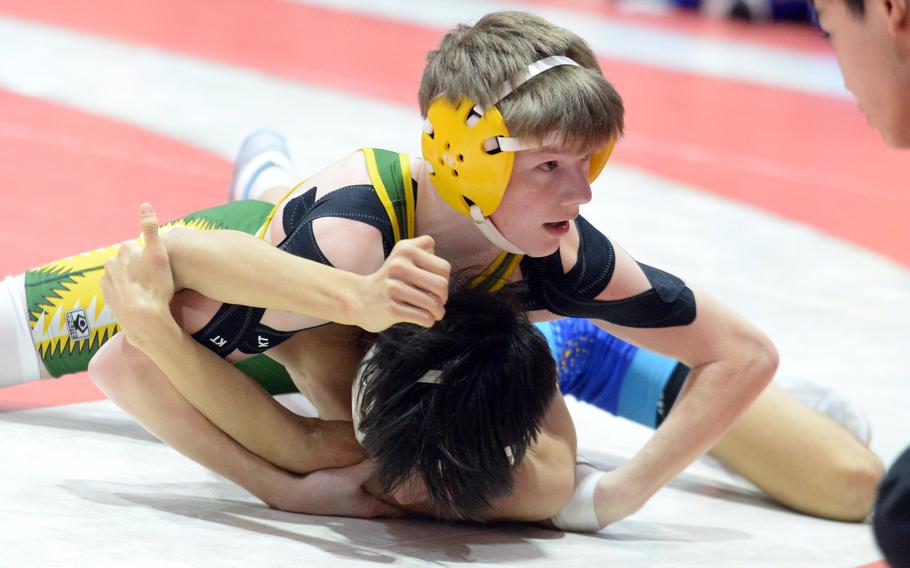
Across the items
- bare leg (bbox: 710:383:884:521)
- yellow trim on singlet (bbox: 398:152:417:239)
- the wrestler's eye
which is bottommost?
bare leg (bbox: 710:383:884:521)

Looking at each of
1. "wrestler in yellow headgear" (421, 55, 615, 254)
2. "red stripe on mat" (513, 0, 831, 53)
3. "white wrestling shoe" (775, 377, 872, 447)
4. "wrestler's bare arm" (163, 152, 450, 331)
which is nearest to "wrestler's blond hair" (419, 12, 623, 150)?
"wrestler in yellow headgear" (421, 55, 615, 254)

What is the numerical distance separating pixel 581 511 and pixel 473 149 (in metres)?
0.91

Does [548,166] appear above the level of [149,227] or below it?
below

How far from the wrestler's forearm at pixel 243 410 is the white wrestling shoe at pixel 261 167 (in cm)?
157

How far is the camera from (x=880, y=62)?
164 cm

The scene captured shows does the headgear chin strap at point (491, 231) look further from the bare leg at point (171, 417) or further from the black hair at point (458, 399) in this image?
the bare leg at point (171, 417)

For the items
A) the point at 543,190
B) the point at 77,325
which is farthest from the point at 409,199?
the point at 77,325

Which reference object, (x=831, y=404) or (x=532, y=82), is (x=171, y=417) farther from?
(x=831, y=404)

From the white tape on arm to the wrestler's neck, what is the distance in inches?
22.2

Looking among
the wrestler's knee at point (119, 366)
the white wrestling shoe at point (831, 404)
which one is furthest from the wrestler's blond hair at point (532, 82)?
the white wrestling shoe at point (831, 404)

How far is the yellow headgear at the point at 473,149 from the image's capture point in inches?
105

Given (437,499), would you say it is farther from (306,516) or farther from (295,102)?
(295,102)

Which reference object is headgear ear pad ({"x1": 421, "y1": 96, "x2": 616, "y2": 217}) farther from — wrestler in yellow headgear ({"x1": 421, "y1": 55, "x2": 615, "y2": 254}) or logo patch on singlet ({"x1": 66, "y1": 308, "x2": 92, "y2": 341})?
logo patch on singlet ({"x1": 66, "y1": 308, "x2": 92, "y2": 341})

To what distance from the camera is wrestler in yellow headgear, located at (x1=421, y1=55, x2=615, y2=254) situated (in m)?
2.67
